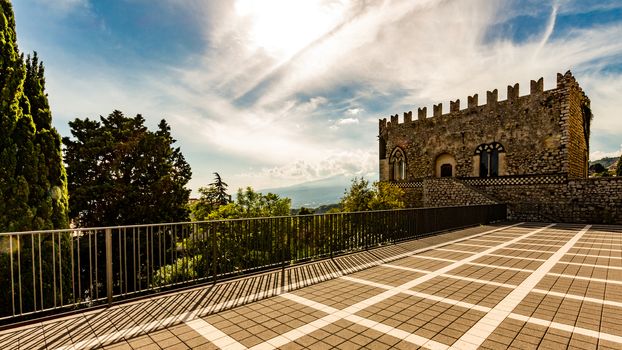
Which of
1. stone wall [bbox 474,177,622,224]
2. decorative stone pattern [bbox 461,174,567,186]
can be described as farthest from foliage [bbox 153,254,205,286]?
decorative stone pattern [bbox 461,174,567,186]

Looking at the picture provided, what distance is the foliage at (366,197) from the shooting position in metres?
21.9

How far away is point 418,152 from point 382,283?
25138mm

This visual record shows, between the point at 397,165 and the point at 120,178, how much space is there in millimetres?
24637

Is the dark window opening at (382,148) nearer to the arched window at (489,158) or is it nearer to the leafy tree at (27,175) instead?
the arched window at (489,158)

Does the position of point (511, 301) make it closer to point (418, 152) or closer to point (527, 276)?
point (527, 276)

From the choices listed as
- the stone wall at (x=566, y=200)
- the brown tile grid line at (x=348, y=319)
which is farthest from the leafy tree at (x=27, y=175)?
the stone wall at (x=566, y=200)

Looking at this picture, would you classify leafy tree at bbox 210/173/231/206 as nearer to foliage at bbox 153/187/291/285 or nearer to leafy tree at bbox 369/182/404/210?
leafy tree at bbox 369/182/404/210

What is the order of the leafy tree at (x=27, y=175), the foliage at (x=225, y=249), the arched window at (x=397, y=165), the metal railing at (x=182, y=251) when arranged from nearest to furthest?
the metal railing at (x=182, y=251) → the foliage at (x=225, y=249) → the leafy tree at (x=27, y=175) → the arched window at (x=397, y=165)

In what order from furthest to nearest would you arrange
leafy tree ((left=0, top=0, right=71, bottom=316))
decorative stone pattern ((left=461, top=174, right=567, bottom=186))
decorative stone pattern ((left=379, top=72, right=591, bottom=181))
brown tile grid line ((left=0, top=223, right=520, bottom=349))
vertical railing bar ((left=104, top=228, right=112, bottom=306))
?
decorative stone pattern ((left=379, top=72, right=591, bottom=181)), decorative stone pattern ((left=461, top=174, right=567, bottom=186)), leafy tree ((left=0, top=0, right=71, bottom=316)), vertical railing bar ((left=104, top=228, right=112, bottom=306)), brown tile grid line ((left=0, top=223, right=520, bottom=349))

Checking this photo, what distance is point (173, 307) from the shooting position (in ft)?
13.8

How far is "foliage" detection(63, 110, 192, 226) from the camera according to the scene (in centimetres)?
1423

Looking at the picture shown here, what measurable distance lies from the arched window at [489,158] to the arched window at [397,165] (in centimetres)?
720

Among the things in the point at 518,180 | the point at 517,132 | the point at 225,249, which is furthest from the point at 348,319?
the point at 517,132

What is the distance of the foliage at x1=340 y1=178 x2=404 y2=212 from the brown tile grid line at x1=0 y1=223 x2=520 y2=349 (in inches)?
602
